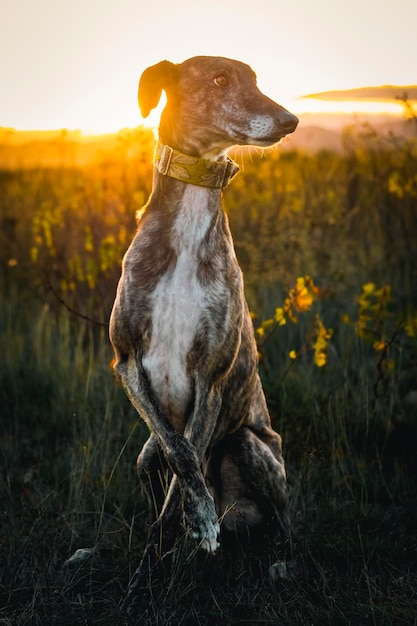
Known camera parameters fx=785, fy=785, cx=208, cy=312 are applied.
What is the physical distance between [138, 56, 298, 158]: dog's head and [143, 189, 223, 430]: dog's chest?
13.0 inches

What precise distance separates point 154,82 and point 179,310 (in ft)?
3.79

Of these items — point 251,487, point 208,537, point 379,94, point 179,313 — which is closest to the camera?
point 208,537

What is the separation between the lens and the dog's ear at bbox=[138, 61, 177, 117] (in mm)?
3773

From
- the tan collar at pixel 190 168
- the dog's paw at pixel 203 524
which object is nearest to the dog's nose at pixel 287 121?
the tan collar at pixel 190 168

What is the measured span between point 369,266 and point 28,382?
382cm

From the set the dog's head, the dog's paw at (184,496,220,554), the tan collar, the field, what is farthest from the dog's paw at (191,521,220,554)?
the dog's head

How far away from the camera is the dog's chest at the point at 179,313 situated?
3.46 m

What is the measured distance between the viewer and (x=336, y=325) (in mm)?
6828

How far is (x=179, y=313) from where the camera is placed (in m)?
3.46

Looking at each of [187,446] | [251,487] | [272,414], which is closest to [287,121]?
[187,446]

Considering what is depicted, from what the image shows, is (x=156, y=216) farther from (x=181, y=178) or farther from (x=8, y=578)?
(x=8, y=578)

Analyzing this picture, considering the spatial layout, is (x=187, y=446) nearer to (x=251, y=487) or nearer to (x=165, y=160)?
(x=251, y=487)

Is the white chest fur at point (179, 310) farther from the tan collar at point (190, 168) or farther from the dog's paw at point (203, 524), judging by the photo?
the dog's paw at point (203, 524)

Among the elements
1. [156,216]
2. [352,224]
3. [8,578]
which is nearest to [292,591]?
[8,578]
